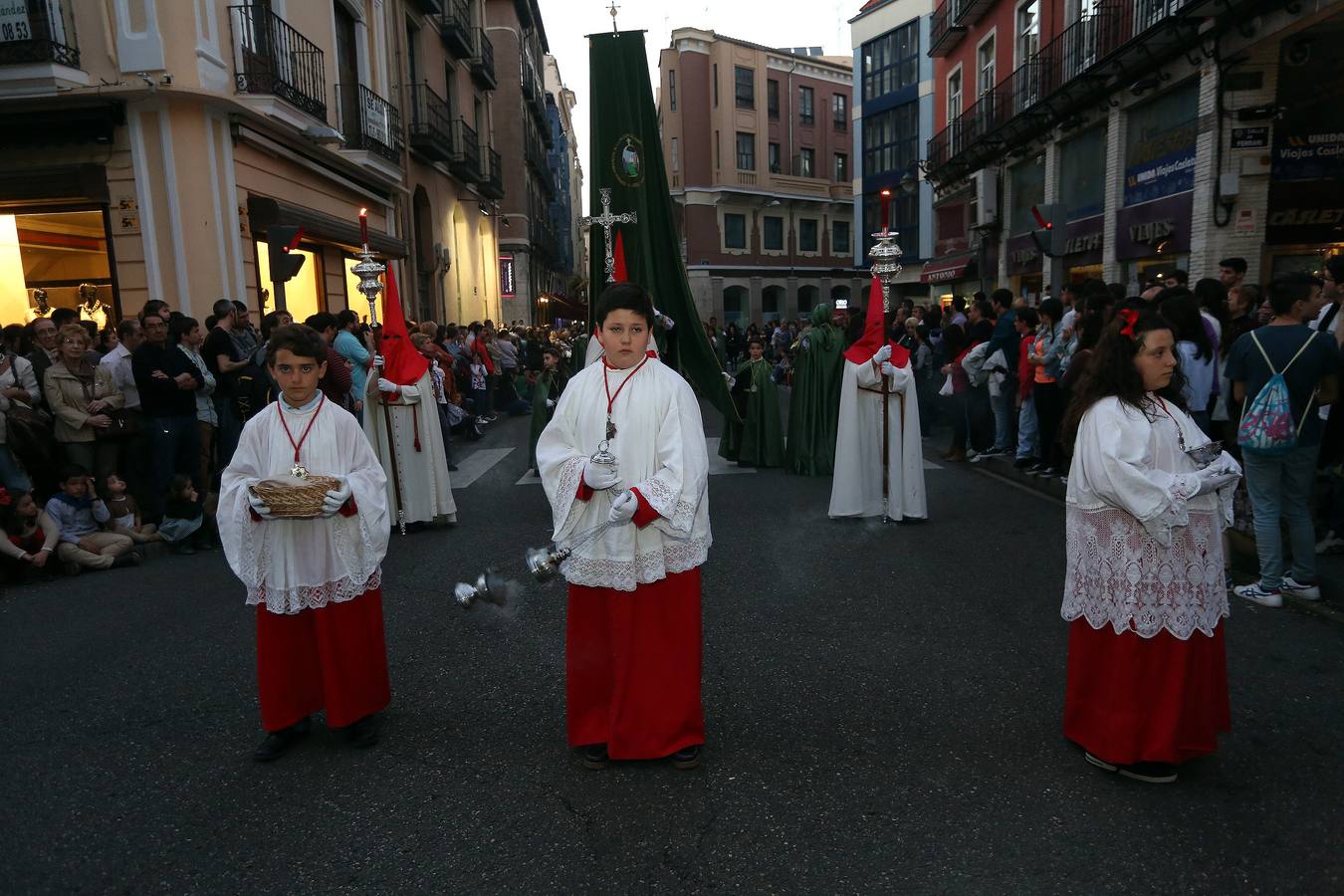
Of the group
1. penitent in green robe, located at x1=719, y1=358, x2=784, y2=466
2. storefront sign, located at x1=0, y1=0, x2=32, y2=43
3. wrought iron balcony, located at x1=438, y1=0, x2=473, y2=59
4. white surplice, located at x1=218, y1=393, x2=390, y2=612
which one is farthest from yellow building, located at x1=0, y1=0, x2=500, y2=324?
white surplice, located at x1=218, y1=393, x2=390, y2=612

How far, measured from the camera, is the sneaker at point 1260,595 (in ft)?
16.0

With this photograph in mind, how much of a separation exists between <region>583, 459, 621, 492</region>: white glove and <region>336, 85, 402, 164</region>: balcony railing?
1518 cm

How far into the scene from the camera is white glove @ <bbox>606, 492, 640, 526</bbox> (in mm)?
3051

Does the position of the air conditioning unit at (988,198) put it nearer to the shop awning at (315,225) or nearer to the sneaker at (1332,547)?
the shop awning at (315,225)

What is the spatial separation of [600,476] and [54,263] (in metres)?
12.1

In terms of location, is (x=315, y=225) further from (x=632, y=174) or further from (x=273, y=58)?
(x=632, y=174)

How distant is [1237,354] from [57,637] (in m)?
7.03

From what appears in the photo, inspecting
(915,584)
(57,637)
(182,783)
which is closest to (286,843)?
(182,783)

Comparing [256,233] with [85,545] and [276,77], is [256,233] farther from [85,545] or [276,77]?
[85,545]

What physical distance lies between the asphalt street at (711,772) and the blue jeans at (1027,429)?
3.80 m

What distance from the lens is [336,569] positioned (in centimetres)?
349

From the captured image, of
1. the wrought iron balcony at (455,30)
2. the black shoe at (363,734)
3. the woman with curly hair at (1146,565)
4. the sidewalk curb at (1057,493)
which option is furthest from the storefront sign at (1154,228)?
the wrought iron balcony at (455,30)

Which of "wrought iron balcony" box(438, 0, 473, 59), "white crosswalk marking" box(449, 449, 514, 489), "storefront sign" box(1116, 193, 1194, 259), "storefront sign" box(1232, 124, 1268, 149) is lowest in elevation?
"white crosswalk marking" box(449, 449, 514, 489)

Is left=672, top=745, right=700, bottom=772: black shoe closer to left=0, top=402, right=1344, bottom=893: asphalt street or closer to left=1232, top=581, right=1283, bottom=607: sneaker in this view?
left=0, top=402, right=1344, bottom=893: asphalt street
